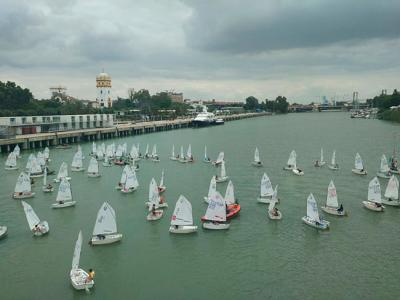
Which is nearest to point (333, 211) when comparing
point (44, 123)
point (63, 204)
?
point (63, 204)

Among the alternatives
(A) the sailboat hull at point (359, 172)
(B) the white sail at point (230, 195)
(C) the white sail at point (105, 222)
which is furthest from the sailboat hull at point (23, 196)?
(A) the sailboat hull at point (359, 172)

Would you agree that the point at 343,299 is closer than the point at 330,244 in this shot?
Yes

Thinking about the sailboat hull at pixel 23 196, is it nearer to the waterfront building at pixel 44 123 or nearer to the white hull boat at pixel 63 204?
the white hull boat at pixel 63 204

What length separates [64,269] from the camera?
94.5ft

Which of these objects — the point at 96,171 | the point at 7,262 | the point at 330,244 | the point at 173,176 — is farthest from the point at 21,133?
the point at 330,244

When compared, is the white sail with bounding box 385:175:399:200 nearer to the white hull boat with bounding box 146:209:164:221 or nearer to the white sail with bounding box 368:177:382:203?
the white sail with bounding box 368:177:382:203

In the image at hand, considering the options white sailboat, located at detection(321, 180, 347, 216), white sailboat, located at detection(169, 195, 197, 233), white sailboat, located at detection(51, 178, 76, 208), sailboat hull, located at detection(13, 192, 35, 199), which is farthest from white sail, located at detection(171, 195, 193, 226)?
sailboat hull, located at detection(13, 192, 35, 199)

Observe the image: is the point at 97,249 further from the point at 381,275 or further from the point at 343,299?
the point at 381,275

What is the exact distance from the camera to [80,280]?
→ 26.0 m

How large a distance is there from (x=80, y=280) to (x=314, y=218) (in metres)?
19.9

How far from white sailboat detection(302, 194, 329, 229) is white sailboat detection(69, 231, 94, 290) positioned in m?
19.1

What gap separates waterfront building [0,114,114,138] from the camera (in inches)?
Result: 3851

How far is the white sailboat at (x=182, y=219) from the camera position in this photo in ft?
114

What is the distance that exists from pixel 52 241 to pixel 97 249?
4537mm
